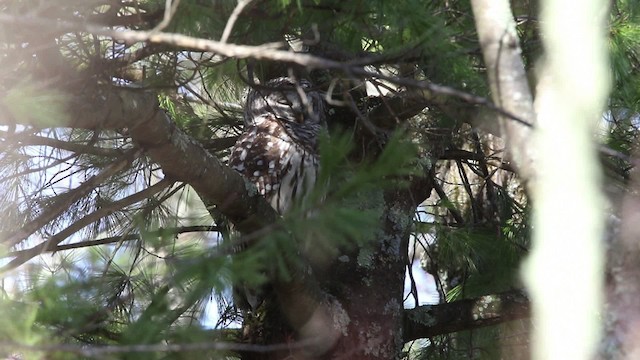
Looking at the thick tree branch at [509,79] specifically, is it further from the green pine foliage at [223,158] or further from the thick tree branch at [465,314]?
the thick tree branch at [465,314]

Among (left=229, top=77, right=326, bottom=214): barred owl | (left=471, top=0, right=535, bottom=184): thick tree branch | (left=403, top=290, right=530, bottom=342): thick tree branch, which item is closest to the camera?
(left=471, top=0, right=535, bottom=184): thick tree branch

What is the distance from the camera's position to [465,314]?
12.6 ft

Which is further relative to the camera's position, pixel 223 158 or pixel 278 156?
pixel 223 158

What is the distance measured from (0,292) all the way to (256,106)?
2.19 metres

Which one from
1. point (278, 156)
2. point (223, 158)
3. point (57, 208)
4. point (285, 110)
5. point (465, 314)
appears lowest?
point (465, 314)

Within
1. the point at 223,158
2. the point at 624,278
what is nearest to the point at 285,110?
the point at 223,158

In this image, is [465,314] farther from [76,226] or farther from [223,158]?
[76,226]

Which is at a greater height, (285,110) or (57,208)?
(285,110)

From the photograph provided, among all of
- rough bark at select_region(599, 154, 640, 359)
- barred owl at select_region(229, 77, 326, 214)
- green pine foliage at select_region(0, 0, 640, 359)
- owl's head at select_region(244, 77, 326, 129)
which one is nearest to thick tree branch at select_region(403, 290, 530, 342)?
green pine foliage at select_region(0, 0, 640, 359)

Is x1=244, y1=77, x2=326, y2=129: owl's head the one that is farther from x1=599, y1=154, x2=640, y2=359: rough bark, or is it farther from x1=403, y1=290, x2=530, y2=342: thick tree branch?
x1=599, y1=154, x2=640, y2=359: rough bark

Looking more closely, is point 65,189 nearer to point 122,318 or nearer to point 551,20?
point 122,318

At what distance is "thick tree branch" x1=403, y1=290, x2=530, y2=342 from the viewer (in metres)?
3.73

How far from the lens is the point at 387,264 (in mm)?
3912

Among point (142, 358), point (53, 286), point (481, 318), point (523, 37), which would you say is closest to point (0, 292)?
point (53, 286)
